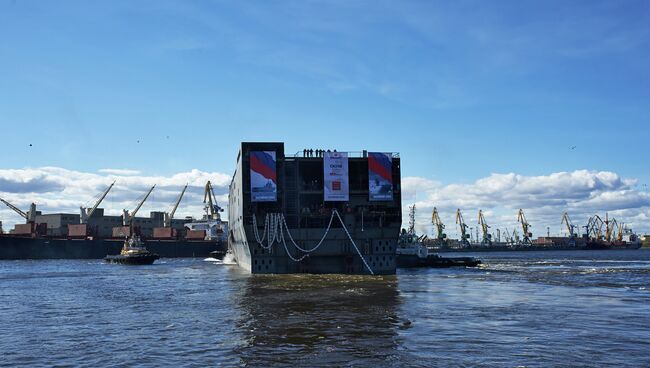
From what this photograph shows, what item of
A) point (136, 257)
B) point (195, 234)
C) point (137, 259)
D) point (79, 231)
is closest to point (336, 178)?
point (136, 257)

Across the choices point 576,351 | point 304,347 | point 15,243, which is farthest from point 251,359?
point 15,243

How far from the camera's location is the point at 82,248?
14612cm

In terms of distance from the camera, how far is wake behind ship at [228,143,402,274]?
58406 millimetres

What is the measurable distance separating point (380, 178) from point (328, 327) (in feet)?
116

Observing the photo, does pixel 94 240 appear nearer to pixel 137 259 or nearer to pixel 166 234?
pixel 166 234

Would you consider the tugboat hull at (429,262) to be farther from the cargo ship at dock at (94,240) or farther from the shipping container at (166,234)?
the shipping container at (166,234)

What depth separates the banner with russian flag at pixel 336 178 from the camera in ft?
195

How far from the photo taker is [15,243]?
13550 cm

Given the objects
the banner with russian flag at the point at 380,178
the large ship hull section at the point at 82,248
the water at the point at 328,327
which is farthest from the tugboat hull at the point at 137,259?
the banner with russian flag at the point at 380,178

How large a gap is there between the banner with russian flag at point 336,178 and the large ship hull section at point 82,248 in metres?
107

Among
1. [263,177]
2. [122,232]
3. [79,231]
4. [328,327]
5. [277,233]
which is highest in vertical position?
[263,177]

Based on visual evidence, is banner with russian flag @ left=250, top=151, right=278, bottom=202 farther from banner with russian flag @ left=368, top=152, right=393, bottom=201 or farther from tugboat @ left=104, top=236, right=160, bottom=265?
tugboat @ left=104, top=236, right=160, bottom=265

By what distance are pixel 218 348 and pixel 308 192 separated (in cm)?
3879

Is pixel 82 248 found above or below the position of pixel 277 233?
below
